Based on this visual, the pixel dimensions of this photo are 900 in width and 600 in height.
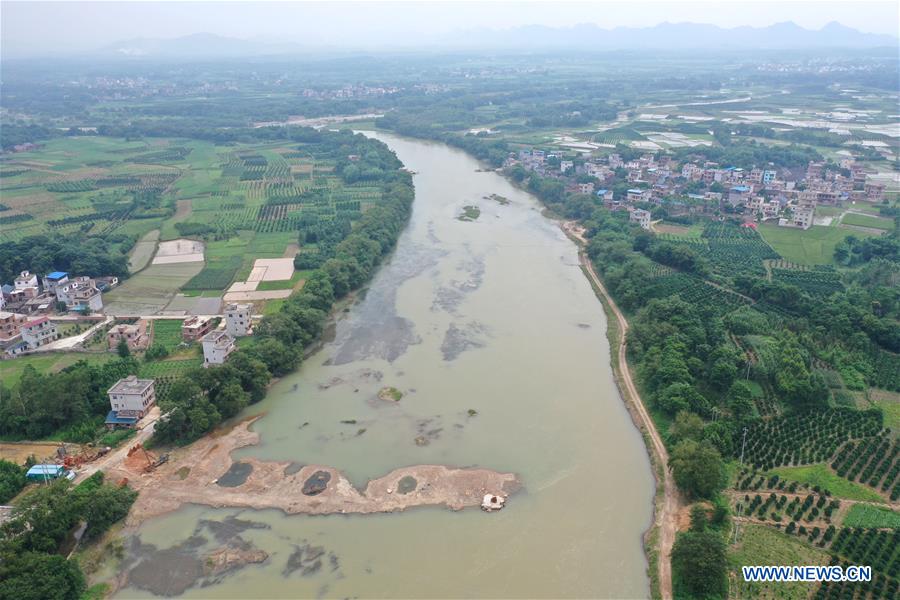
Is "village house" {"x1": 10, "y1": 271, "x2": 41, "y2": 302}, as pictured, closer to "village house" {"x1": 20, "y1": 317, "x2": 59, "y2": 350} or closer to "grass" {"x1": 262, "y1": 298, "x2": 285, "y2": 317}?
"village house" {"x1": 20, "y1": 317, "x2": 59, "y2": 350}


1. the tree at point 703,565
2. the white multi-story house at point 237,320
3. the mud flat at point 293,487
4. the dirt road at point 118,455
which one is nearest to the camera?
the tree at point 703,565

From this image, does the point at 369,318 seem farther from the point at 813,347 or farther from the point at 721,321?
the point at 813,347

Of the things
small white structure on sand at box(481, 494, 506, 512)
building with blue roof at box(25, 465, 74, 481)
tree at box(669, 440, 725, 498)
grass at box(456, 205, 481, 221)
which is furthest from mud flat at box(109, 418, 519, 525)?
grass at box(456, 205, 481, 221)

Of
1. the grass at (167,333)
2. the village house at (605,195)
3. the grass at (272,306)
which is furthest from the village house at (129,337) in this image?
the village house at (605,195)

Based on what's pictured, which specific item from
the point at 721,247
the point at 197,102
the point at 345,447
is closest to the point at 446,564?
the point at 345,447

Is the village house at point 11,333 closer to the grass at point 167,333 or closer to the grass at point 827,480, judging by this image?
the grass at point 167,333

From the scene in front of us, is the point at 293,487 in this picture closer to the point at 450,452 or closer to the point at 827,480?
the point at 450,452

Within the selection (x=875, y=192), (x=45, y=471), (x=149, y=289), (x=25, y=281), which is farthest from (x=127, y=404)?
(x=875, y=192)
